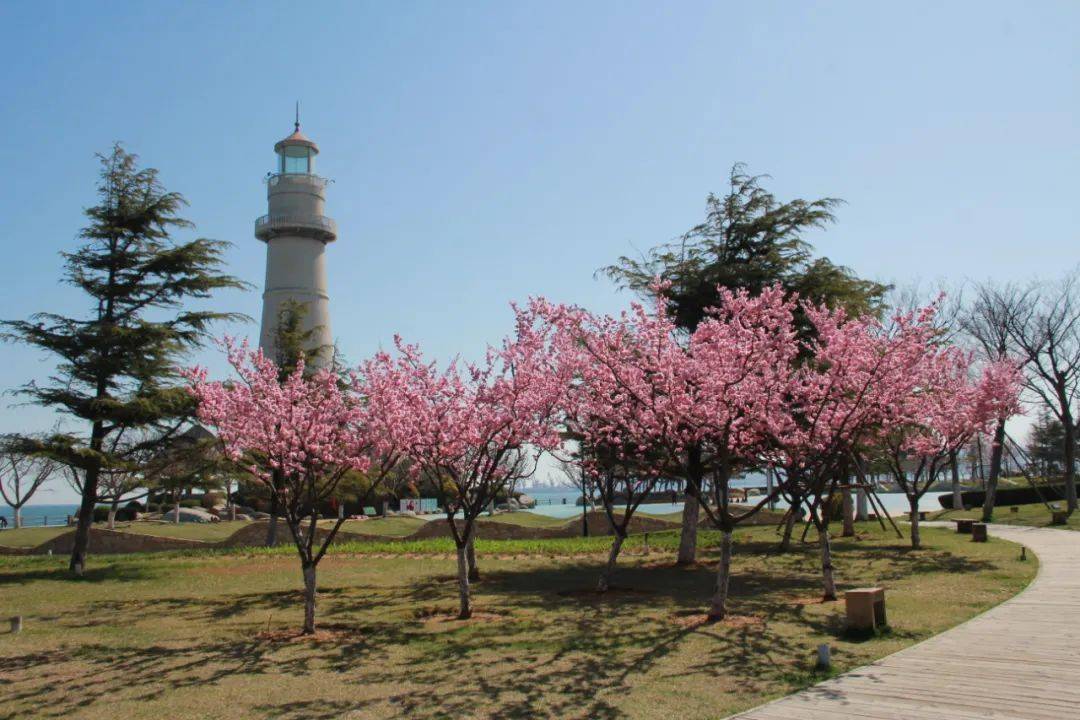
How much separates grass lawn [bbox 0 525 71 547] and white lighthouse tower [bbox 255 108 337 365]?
17472mm

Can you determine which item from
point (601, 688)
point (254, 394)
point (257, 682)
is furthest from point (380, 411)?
point (601, 688)

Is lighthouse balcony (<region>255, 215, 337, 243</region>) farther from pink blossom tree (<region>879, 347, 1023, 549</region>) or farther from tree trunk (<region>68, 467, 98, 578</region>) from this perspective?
pink blossom tree (<region>879, 347, 1023, 549</region>)

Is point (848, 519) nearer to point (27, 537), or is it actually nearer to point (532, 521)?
point (532, 521)

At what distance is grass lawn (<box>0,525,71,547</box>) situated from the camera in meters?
30.0

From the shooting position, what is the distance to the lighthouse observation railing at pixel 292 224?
4862cm

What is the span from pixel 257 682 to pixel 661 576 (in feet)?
38.3

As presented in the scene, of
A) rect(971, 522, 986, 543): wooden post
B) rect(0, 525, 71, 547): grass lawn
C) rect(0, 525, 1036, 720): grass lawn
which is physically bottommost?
rect(0, 525, 71, 547): grass lawn

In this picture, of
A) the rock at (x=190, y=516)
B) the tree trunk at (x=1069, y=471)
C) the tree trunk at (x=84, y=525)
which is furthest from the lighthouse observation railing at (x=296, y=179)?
the tree trunk at (x=1069, y=471)

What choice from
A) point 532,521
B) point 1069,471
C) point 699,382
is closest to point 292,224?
point 532,521

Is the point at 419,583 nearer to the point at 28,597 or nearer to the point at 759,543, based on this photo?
the point at 28,597

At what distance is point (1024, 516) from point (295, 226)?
4096 cm

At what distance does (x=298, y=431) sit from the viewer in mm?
13523

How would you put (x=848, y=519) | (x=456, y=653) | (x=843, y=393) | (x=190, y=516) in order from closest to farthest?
(x=456, y=653), (x=843, y=393), (x=848, y=519), (x=190, y=516)

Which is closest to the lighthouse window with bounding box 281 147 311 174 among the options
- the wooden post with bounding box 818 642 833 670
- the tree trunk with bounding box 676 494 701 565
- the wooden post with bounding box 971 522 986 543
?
the tree trunk with bounding box 676 494 701 565
